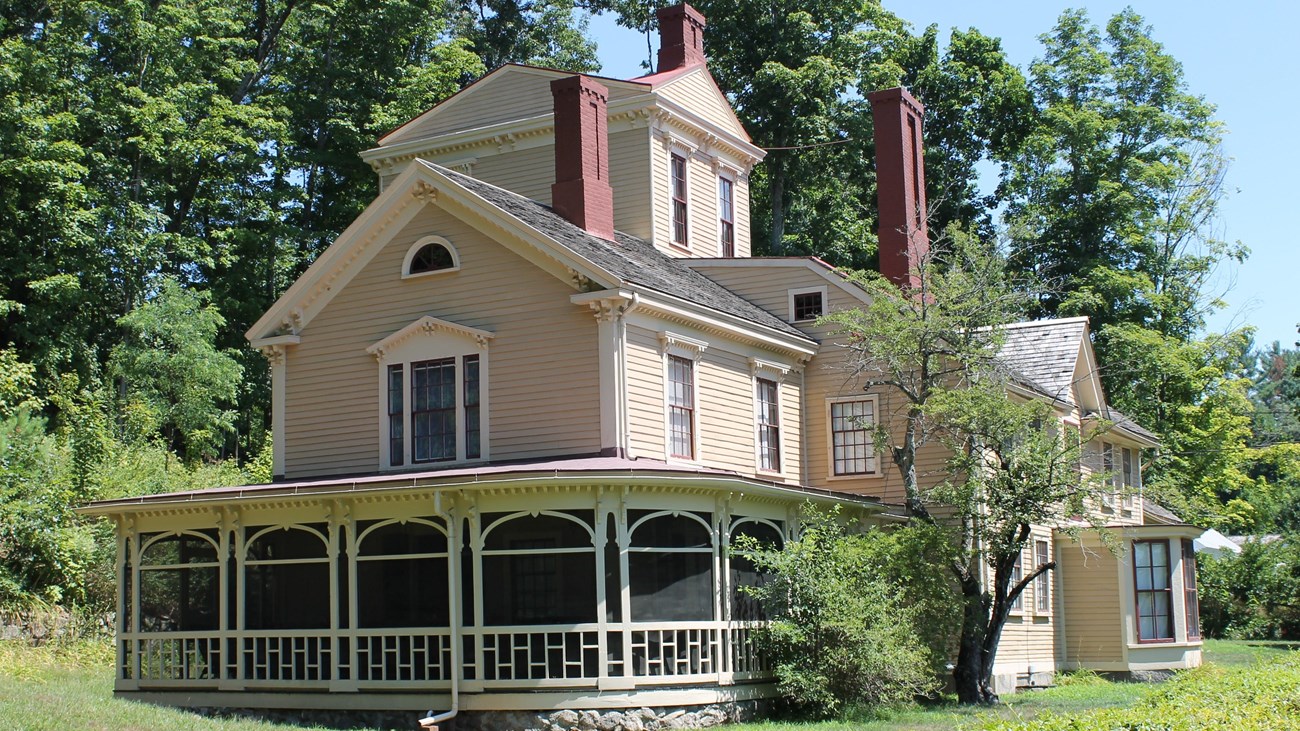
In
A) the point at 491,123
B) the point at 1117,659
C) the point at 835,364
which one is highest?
the point at 491,123

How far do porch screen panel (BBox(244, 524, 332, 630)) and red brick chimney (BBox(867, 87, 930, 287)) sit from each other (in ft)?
44.6

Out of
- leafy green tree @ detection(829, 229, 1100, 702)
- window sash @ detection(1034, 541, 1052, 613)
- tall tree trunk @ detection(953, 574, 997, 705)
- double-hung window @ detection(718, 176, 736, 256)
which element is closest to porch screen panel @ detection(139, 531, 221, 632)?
leafy green tree @ detection(829, 229, 1100, 702)

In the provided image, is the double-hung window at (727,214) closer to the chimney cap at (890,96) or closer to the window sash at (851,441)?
the chimney cap at (890,96)

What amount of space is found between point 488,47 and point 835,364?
3259 cm

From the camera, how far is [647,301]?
2388 centimetres

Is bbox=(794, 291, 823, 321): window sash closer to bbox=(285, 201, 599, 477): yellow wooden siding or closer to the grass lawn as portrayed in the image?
bbox=(285, 201, 599, 477): yellow wooden siding

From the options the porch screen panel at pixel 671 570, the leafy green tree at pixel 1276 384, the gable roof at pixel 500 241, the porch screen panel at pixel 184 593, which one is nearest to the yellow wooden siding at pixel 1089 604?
the gable roof at pixel 500 241

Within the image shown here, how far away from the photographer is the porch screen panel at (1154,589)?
32312mm

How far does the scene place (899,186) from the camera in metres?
31.3

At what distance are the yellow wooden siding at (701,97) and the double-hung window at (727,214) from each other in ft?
4.66

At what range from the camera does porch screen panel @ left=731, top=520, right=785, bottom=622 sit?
22.8 metres

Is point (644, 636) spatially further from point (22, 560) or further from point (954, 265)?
point (22, 560)

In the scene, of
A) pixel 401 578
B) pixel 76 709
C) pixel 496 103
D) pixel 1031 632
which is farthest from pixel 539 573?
pixel 496 103

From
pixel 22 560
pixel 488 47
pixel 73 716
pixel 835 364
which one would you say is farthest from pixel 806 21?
pixel 73 716
